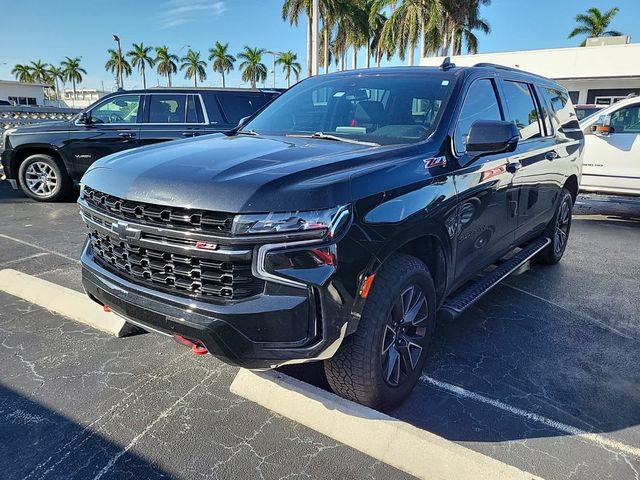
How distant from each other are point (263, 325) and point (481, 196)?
1.91 metres

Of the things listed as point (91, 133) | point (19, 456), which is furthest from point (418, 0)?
point (19, 456)

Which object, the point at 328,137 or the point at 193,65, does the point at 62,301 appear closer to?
the point at 328,137

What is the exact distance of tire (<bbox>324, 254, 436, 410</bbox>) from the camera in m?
2.39

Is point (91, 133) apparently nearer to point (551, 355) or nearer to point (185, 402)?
point (185, 402)

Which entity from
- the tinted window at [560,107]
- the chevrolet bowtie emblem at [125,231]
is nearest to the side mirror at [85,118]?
the chevrolet bowtie emblem at [125,231]

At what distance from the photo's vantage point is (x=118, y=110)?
8281 mm

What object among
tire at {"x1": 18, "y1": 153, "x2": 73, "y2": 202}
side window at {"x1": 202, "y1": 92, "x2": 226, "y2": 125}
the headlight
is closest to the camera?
the headlight

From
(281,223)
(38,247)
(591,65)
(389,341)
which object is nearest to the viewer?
(281,223)

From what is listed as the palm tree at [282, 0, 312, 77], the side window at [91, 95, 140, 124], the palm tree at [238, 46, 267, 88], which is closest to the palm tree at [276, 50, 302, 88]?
the palm tree at [238, 46, 267, 88]

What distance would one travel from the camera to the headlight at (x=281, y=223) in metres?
2.10

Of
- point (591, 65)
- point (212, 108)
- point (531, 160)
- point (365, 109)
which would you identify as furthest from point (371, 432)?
point (591, 65)

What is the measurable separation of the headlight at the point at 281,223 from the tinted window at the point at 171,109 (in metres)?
6.53

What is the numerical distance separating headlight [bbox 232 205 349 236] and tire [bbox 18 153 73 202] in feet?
25.1

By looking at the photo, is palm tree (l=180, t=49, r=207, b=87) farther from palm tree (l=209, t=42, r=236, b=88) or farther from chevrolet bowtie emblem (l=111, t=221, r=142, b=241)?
chevrolet bowtie emblem (l=111, t=221, r=142, b=241)
